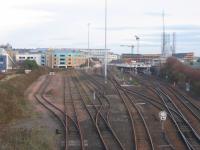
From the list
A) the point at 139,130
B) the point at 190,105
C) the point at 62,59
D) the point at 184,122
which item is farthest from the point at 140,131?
the point at 62,59

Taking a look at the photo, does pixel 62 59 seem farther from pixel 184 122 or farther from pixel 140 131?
pixel 140 131

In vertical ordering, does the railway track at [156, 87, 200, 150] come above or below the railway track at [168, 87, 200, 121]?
above

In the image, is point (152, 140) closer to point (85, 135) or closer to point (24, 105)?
point (85, 135)

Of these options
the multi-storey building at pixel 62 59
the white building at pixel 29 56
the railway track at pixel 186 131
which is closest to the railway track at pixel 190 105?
the railway track at pixel 186 131

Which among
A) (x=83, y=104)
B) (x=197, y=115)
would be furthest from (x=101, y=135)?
(x=83, y=104)

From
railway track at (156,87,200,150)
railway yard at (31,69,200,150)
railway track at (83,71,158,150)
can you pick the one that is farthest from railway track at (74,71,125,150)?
railway track at (156,87,200,150)

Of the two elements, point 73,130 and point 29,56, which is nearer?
point 73,130

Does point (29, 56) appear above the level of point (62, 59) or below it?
above

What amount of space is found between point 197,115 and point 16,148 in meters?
15.1

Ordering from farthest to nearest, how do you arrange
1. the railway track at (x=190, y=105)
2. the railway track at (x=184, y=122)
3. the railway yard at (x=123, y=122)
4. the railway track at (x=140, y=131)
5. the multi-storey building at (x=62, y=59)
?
the multi-storey building at (x=62, y=59)
the railway track at (x=190, y=105)
the railway track at (x=184, y=122)
the railway yard at (x=123, y=122)
the railway track at (x=140, y=131)

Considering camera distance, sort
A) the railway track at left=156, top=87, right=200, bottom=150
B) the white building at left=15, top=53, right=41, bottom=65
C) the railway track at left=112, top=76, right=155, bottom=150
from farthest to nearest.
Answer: the white building at left=15, top=53, right=41, bottom=65
the railway track at left=156, top=87, right=200, bottom=150
the railway track at left=112, top=76, right=155, bottom=150

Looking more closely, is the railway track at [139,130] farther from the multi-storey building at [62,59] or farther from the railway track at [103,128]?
the multi-storey building at [62,59]

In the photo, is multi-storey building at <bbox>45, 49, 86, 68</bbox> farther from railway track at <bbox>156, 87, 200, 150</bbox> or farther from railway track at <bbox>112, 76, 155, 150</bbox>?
railway track at <bbox>156, 87, 200, 150</bbox>

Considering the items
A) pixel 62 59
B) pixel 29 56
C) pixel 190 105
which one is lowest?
pixel 62 59
